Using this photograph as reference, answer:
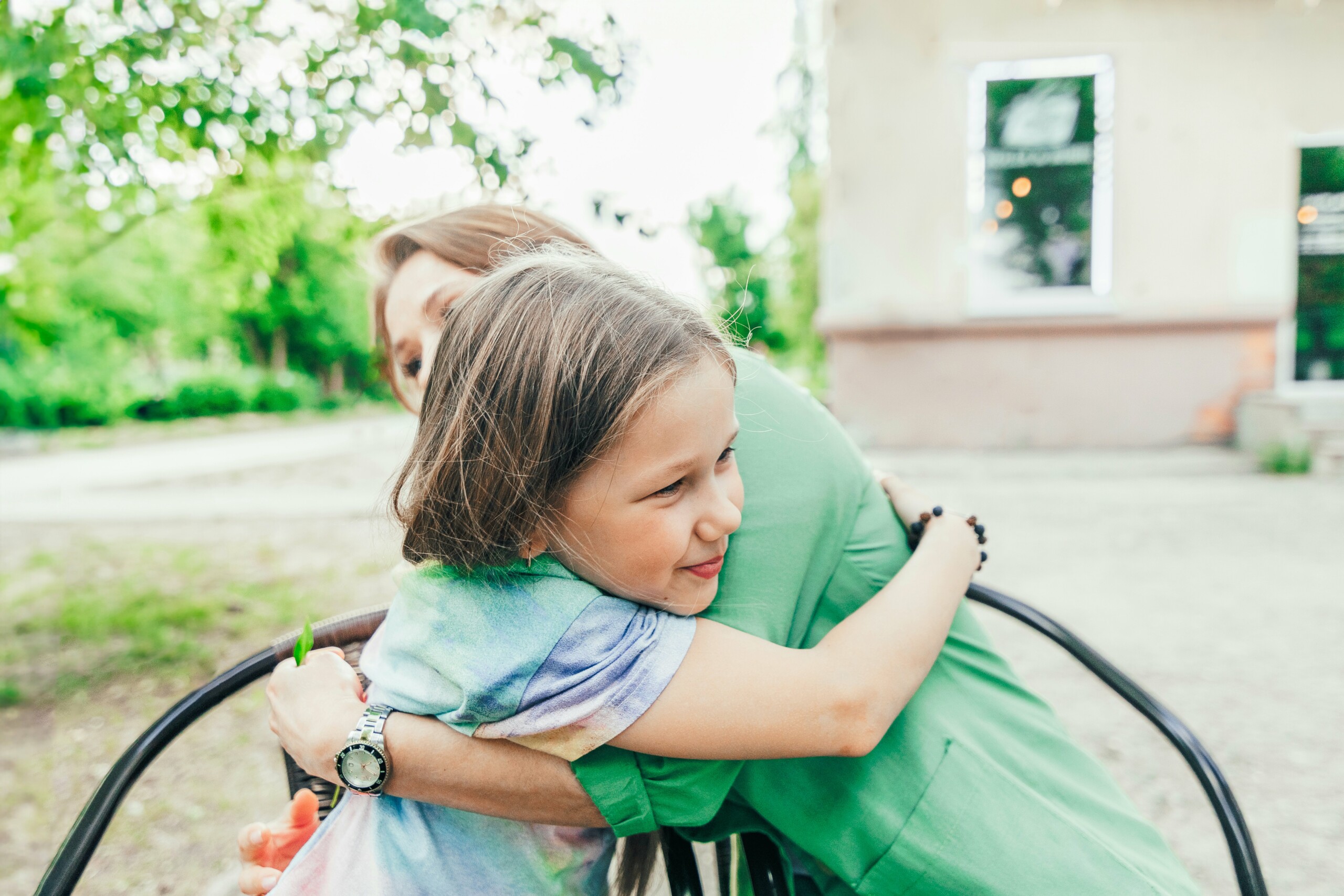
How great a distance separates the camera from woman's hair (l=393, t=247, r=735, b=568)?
34.4 inches

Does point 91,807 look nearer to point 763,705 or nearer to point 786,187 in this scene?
point 763,705

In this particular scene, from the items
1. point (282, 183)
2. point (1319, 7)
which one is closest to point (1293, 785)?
point (282, 183)

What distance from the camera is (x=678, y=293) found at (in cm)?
104

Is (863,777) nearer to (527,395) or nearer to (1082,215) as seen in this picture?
(527,395)

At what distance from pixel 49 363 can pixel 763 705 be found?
23.1m

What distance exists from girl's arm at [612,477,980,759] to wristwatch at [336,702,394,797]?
0.24 meters

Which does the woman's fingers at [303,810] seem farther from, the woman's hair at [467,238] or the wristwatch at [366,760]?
the woman's hair at [467,238]

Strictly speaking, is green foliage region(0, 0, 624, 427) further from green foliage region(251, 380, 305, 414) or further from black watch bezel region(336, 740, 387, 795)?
green foliage region(251, 380, 305, 414)

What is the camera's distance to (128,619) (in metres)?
4.46

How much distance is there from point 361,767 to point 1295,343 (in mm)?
9759

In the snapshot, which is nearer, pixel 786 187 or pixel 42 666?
pixel 42 666

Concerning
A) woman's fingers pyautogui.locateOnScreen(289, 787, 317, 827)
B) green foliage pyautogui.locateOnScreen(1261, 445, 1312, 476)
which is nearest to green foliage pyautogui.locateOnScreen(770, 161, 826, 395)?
green foliage pyautogui.locateOnScreen(1261, 445, 1312, 476)

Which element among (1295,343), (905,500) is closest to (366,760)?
(905,500)

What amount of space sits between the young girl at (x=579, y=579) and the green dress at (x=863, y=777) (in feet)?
0.22
